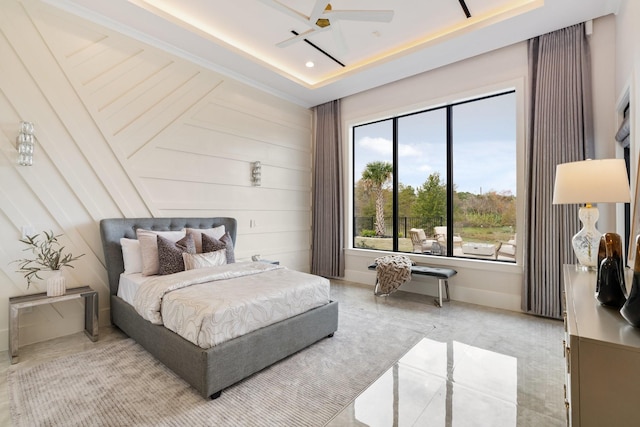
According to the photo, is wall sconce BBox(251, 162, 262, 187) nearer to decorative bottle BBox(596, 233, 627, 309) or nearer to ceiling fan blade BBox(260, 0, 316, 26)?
ceiling fan blade BBox(260, 0, 316, 26)

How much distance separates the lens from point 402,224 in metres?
5.09

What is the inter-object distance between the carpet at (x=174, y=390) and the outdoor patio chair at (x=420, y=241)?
218cm

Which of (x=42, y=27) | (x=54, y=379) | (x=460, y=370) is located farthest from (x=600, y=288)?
(x=42, y=27)

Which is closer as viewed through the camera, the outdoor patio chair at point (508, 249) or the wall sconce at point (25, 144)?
the wall sconce at point (25, 144)

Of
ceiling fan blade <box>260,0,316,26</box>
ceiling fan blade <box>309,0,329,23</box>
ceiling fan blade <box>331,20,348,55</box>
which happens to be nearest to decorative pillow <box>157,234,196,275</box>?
ceiling fan blade <box>260,0,316,26</box>

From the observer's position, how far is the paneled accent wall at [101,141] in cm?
280

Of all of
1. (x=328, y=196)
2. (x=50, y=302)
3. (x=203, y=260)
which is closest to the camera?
(x=50, y=302)

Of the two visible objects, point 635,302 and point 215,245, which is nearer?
point 635,302

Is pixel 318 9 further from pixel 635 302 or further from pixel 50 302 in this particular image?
pixel 50 302

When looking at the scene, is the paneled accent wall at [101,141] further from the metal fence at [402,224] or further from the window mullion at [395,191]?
the window mullion at [395,191]

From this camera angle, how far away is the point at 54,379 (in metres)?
2.27

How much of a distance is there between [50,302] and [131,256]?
0.74 meters

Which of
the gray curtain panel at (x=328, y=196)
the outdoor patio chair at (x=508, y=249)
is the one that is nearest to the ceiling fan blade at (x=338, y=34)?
the gray curtain panel at (x=328, y=196)

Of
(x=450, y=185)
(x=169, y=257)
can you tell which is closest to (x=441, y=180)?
(x=450, y=185)
